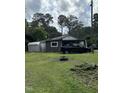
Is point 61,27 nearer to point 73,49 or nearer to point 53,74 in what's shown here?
point 73,49

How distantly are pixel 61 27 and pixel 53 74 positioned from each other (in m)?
0.32

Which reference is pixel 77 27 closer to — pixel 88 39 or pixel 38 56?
pixel 88 39

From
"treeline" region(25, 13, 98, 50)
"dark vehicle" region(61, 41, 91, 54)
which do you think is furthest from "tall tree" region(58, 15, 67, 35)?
"dark vehicle" region(61, 41, 91, 54)

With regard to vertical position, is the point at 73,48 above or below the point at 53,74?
above

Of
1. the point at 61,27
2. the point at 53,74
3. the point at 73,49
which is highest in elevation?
the point at 61,27

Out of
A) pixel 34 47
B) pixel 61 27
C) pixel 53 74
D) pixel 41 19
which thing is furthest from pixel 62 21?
pixel 53 74

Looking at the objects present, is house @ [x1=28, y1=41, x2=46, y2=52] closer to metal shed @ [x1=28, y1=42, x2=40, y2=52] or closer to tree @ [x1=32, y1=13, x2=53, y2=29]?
metal shed @ [x1=28, y1=42, x2=40, y2=52]

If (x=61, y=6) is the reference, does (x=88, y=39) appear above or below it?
below

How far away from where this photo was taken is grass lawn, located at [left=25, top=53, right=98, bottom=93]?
2.74 m

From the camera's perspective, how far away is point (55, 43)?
9.16 feet

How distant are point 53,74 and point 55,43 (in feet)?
0.67

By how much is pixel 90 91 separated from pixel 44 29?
20.2 inches
